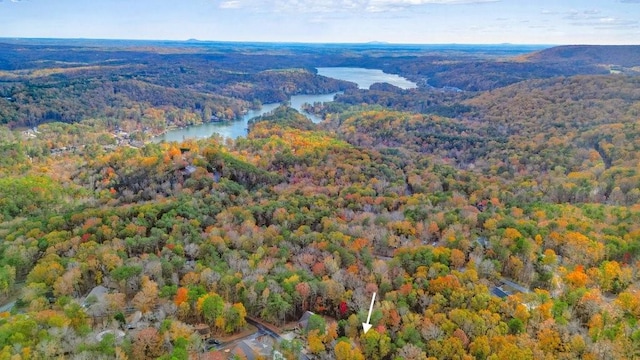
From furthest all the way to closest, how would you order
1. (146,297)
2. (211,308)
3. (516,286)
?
(516,286), (146,297), (211,308)

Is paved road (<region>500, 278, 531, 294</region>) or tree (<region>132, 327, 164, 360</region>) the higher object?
tree (<region>132, 327, 164, 360</region>)

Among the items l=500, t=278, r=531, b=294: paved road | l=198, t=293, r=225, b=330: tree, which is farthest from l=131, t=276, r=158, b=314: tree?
l=500, t=278, r=531, b=294: paved road

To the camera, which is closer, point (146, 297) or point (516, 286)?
point (146, 297)

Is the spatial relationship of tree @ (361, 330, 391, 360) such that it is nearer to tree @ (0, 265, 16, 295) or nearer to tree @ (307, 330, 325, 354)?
tree @ (307, 330, 325, 354)

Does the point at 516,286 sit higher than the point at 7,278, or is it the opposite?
the point at 7,278

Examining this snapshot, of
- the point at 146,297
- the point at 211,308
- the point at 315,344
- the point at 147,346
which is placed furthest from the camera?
the point at 146,297

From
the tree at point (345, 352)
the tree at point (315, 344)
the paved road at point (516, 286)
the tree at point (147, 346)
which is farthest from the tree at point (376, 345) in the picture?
the paved road at point (516, 286)

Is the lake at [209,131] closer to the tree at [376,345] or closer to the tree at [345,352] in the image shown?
the tree at [376,345]

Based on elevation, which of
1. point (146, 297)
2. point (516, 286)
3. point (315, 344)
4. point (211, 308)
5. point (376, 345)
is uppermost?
point (211, 308)

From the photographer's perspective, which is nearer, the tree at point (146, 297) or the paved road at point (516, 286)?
the tree at point (146, 297)

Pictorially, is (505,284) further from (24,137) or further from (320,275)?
(24,137)

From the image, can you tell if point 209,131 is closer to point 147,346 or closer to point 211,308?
point 211,308

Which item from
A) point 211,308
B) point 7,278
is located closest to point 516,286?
point 211,308
